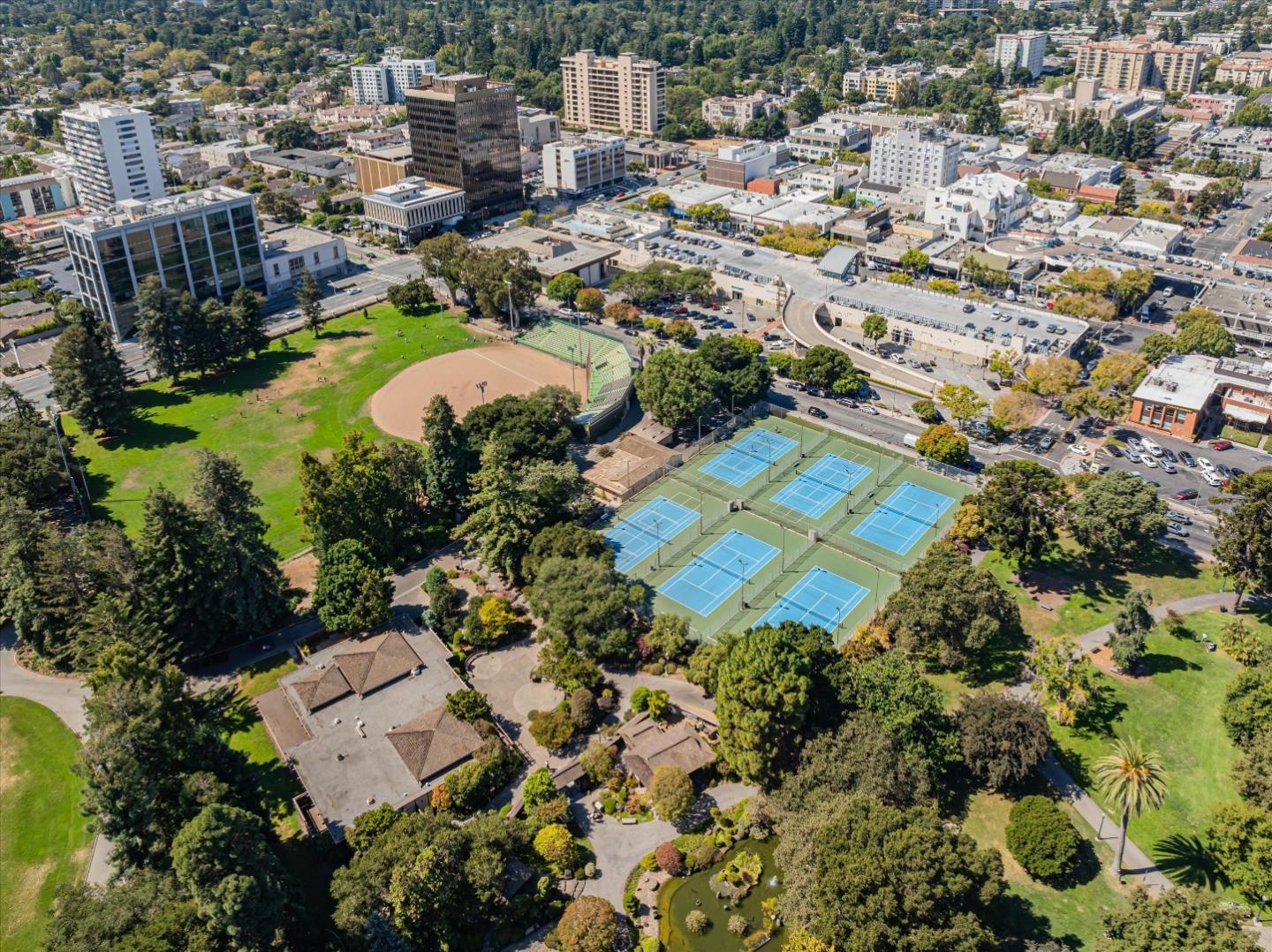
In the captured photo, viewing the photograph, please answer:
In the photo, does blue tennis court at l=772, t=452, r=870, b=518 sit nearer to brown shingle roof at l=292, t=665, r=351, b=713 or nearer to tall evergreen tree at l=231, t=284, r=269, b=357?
brown shingle roof at l=292, t=665, r=351, b=713

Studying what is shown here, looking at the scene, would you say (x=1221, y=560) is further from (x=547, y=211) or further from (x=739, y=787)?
(x=547, y=211)

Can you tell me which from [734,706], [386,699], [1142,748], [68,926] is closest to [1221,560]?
[1142,748]

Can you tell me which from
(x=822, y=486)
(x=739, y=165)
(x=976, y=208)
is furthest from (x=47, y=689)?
(x=739, y=165)

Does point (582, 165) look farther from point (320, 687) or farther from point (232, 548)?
point (320, 687)

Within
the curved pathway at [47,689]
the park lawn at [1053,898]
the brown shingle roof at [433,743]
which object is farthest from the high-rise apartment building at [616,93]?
the park lawn at [1053,898]

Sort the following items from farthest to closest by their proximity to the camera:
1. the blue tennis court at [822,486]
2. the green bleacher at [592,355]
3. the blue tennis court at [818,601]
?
1. the green bleacher at [592,355]
2. the blue tennis court at [822,486]
3. the blue tennis court at [818,601]

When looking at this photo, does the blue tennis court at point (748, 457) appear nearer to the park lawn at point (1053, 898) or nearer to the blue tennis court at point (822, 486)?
the blue tennis court at point (822, 486)
